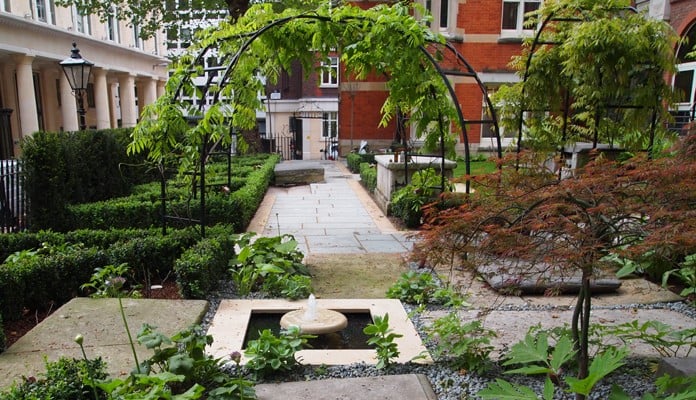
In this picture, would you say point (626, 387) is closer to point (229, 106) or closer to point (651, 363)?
point (651, 363)

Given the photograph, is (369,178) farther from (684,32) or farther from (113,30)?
(113,30)

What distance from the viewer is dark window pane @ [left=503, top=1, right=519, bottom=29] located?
57.3ft

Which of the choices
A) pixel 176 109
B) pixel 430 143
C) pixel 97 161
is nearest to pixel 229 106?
pixel 176 109

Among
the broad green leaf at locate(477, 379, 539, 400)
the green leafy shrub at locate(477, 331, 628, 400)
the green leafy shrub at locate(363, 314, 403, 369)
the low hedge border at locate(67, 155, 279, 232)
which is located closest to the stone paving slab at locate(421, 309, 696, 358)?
the green leafy shrub at locate(363, 314, 403, 369)

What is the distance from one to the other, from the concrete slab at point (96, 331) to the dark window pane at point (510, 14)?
17.0 metres

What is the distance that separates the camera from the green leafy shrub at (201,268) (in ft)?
14.5

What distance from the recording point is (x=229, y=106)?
5.17 metres

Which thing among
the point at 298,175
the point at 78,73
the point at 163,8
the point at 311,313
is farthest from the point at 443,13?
the point at 311,313

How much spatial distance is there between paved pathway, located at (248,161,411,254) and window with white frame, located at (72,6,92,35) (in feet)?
53.1

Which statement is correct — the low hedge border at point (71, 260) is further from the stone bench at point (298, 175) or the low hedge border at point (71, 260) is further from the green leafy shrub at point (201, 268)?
the stone bench at point (298, 175)

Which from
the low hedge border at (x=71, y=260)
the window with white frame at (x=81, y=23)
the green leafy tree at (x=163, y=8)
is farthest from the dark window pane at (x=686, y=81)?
the window with white frame at (x=81, y=23)

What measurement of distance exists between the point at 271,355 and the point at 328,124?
28783 millimetres

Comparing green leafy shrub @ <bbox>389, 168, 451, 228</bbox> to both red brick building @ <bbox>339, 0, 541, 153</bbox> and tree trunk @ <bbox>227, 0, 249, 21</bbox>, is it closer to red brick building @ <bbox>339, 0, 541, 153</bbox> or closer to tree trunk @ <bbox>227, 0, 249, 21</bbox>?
red brick building @ <bbox>339, 0, 541, 153</bbox>

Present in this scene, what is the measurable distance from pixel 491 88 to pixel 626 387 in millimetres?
16287
